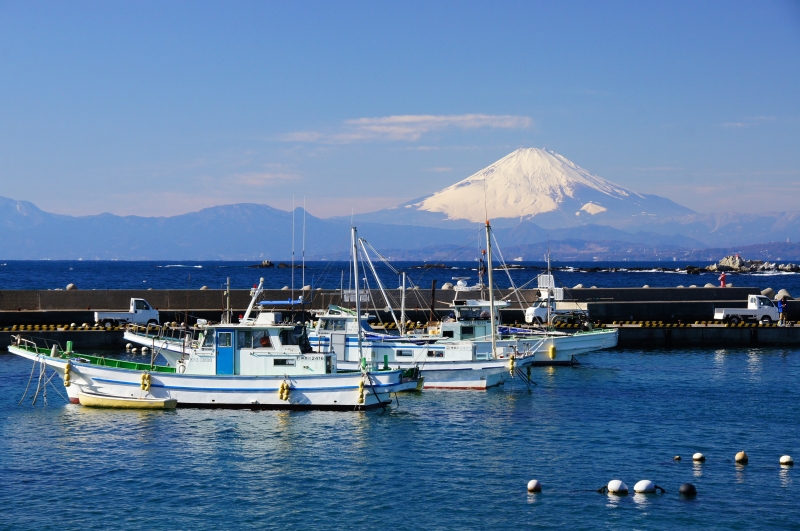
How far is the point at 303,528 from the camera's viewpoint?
1903 centimetres

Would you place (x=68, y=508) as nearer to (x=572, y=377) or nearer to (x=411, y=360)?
(x=411, y=360)

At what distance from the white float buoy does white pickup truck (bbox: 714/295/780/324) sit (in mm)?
35898

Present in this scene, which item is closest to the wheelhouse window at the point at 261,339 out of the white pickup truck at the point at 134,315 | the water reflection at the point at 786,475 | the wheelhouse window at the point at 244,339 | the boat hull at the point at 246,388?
the wheelhouse window at the point at 244,339

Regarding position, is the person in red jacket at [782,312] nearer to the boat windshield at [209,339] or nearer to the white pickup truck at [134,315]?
the white pickup truck at [134,315]

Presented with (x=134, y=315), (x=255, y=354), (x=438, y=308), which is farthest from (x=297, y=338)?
(x=438, y=308)

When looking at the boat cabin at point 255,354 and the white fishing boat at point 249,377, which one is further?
the boat cabin at point 255,354

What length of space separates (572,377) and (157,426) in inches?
714

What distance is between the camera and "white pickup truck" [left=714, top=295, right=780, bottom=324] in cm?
5456

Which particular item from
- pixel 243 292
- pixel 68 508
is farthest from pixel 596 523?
pixel 243 292

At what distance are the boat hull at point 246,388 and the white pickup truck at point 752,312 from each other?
99.0 feet

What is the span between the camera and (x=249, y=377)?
30.0 meters

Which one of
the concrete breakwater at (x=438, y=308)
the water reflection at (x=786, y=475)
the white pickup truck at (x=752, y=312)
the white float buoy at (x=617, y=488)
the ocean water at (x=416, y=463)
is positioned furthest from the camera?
the white pickup truck at (x=752, y=312)

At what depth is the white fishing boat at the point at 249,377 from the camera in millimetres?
30062

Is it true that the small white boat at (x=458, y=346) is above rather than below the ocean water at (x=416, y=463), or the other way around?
above
